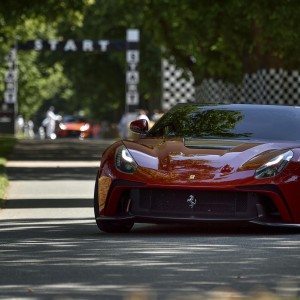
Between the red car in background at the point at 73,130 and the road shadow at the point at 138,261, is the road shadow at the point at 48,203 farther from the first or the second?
the red car in background at the point at 73,130

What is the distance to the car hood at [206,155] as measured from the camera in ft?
45.1

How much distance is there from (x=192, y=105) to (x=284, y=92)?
20.5 m

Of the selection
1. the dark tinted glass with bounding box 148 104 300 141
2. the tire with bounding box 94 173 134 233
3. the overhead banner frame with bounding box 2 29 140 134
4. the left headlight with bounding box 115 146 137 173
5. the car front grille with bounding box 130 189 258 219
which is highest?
the dark tinted glass with bounding box 148 104 300 141

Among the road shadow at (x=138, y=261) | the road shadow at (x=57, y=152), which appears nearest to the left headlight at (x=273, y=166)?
the road shadow at (x=138, y=261)

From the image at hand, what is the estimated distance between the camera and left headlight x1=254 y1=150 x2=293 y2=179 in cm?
1373

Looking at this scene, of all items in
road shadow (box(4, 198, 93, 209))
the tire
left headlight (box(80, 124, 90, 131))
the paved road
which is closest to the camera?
the paved road

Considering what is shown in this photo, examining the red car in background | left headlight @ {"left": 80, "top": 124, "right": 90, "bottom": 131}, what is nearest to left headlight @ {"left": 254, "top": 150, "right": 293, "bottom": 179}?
the red car in background

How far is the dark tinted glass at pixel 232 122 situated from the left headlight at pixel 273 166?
0.79 metres

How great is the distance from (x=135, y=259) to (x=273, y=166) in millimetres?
2829

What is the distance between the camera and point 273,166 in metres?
13.8

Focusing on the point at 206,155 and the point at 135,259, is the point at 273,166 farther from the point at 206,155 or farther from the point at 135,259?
the point at 135,259

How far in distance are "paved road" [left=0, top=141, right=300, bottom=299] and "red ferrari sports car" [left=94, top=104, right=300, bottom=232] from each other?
207 millimetres

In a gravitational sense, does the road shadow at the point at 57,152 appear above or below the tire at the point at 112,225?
below

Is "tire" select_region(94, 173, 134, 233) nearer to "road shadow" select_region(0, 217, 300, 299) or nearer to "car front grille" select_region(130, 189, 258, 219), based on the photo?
"road shadow" select_region(0, 217, 300, 299)
